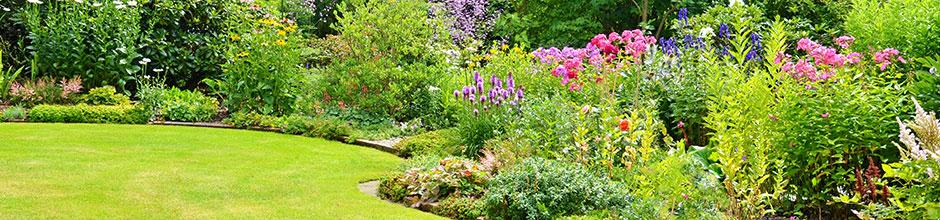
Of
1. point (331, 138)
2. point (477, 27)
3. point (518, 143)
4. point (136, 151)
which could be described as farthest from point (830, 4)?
point (136, 151)

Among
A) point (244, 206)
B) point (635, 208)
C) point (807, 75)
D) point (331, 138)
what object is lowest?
point (331, 138)

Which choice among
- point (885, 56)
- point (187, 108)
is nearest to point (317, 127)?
point (187, 108)

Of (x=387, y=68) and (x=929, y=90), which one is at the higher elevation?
(x=929, y=90)

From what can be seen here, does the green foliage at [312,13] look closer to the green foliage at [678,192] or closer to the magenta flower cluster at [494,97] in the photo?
the magenta flower cluster at [494,97]

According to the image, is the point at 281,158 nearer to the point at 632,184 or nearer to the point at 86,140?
the point at 86,140

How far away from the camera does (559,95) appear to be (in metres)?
6.28

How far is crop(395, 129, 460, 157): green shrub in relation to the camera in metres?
7.32

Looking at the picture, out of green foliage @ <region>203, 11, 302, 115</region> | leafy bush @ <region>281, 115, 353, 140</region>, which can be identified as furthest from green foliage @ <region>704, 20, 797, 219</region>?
green foliage @ <region>203, 11, 302, 115</region>

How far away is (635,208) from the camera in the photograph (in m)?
4.16

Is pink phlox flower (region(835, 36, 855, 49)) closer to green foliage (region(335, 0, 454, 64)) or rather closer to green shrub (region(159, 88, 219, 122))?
green foliage (region(335, 0, 454, 64))

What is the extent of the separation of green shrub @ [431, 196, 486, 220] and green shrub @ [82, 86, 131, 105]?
6.16 meters

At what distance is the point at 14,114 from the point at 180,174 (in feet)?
12.8

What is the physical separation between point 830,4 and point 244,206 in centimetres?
944

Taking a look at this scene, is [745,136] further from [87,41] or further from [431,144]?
[87,41]
